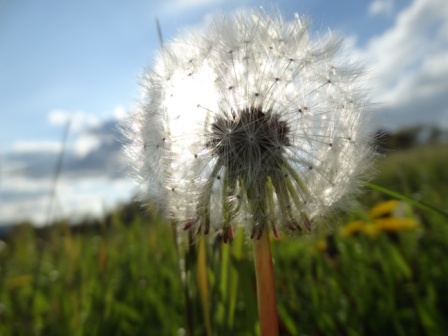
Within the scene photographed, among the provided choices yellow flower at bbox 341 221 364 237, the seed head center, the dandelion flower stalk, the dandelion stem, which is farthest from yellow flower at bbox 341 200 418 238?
the dandelion stem

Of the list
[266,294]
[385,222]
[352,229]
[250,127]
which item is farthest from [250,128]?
[352,229]

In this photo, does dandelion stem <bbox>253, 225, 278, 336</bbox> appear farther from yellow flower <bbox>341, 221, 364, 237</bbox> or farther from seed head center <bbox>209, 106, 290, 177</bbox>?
yellow flower <bbox>341, 221, 364, 237</bbox>

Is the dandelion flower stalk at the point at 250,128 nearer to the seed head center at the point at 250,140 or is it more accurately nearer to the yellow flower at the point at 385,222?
the seed head center at the point at 250,140

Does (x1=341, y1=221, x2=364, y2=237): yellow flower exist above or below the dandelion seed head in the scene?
above

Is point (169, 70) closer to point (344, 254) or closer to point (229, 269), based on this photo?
point (229, 269)

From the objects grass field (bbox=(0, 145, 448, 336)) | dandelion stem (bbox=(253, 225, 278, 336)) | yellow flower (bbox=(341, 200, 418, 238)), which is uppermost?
yellow flower (bbox=(341, 200, 418, 238))

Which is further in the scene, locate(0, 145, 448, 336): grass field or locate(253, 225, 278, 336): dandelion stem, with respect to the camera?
locate(0, 145, 448, 336): grass field

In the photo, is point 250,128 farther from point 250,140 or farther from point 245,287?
point 245,287

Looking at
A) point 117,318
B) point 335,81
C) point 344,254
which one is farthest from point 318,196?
point 344,254
